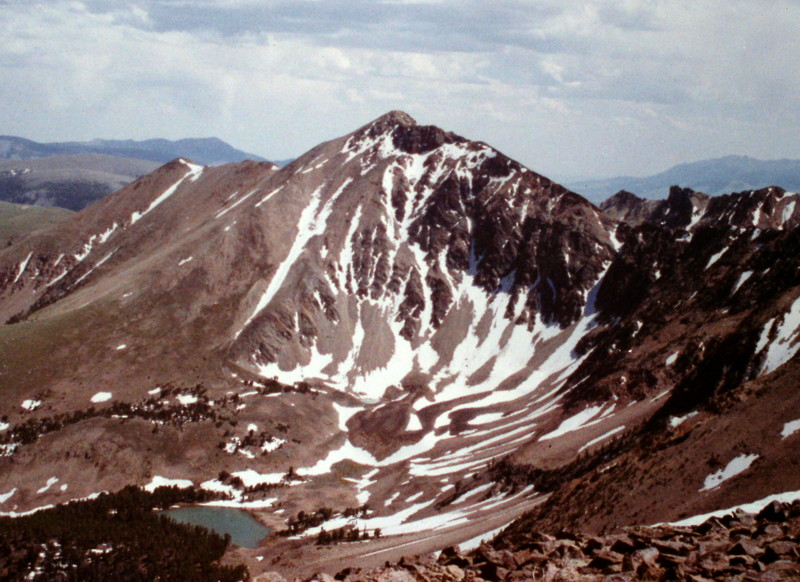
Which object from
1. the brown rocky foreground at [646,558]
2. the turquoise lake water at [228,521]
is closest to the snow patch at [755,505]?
the brown rocky foreground at [646,558]

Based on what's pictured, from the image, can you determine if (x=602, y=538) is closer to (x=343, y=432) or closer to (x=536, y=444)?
(x=536, y=444)

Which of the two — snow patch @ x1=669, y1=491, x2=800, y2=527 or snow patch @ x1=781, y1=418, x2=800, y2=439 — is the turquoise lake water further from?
snow patch @ x1=781, y1=418, x2=800, y2=439

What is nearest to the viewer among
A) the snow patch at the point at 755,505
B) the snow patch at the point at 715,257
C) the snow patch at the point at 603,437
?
the snow patch at the point at 755,505

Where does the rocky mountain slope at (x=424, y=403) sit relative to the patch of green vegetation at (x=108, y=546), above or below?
above

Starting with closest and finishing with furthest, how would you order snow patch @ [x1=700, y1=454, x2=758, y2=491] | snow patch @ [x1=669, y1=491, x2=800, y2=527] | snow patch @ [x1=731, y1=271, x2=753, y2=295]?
1. snow patch @ [x1=669, y1=491, x2=800, y2=527]
2. snow patch @ [x1=700, y1=454, x2=758, y2=491]
3. snow patch @ [x1=731, y1=271, x2=753, y2=295]

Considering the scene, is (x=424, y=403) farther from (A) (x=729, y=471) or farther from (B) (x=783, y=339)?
(A) (x=729, y=471)

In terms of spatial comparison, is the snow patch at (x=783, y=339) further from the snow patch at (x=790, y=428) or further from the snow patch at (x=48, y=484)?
the snow patch at (x=48, y=484)

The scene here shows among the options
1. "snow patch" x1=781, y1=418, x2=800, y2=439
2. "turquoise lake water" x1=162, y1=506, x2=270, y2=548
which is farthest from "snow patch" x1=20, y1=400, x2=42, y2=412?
"snow patch" x1=781, y1=418, x2=800, y2=439
